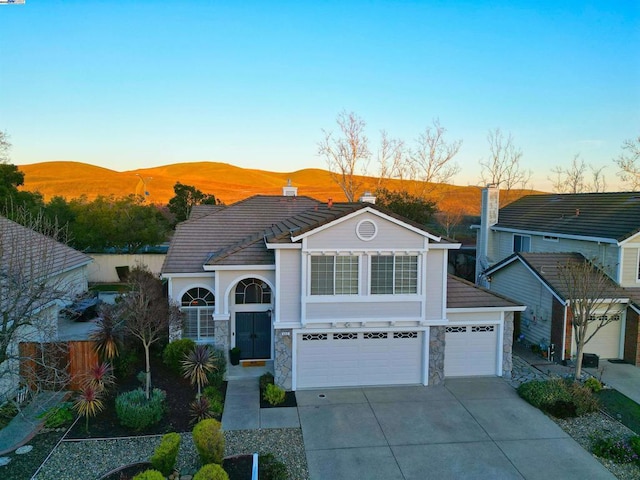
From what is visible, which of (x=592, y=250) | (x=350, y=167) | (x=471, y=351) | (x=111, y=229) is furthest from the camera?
(x=350, y=167)

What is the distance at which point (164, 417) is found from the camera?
12148 millimetres

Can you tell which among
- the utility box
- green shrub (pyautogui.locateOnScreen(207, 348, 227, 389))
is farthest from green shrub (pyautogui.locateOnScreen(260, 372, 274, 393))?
the utility box

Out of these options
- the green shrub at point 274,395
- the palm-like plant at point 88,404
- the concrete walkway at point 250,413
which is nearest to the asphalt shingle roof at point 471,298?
the green shrub at point 274,395

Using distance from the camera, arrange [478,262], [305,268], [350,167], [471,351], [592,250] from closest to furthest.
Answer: [305,268]
[471,351]
[592,250]
[478,262]
[350,167]

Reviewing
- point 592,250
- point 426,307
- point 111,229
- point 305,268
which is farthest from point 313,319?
point 111,229

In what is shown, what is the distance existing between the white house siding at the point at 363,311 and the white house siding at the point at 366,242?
172 centimetres

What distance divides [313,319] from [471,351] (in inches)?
227

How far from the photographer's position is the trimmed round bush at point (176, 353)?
14.8 m

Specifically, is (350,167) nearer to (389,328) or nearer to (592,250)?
(592,250)

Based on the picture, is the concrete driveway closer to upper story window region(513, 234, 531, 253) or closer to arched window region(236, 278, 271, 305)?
arched window region(236, 278, 271, 305)

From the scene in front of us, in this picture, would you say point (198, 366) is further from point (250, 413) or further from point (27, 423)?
point (27, 423)

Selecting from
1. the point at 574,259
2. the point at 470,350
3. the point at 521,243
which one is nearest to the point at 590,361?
the point at 574,259

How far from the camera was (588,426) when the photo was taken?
12234 mm

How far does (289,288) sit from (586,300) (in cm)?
1008
